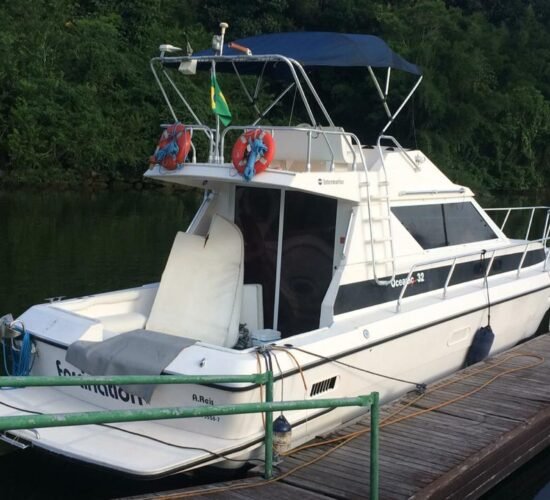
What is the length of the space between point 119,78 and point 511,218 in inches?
716

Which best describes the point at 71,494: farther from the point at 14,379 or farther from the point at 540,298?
the point at 540,298

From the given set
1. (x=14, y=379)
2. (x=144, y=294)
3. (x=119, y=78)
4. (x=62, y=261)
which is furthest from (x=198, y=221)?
(x=119, y=78)

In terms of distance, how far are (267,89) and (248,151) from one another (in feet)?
79.7

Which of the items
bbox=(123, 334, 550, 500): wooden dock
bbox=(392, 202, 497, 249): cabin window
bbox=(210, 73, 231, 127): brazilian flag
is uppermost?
bbox=(210, 73, 231, 127): brazilian flag

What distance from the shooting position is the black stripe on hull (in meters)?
7.29

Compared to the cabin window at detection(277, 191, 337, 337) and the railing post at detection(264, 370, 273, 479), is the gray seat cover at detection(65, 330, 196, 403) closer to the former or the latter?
the railing post at detection(264, 370, 273, 479)

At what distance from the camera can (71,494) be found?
21.5 feet

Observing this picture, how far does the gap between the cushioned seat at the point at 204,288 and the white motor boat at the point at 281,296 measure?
0.5 inches

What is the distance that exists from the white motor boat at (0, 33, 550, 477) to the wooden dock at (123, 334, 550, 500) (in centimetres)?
30

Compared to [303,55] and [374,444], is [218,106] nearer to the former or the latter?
[303,55]

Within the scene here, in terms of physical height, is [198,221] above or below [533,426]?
above

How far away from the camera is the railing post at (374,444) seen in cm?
521

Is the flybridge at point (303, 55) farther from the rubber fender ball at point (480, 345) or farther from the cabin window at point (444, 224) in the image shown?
the rubber fender ball at point (480, 345)

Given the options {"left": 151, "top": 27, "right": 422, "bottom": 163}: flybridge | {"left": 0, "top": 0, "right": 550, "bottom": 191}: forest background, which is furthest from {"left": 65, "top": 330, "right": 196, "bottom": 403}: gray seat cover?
{"left": 0, "top": 0, "right": 550, "bottom": 191}: forest background
